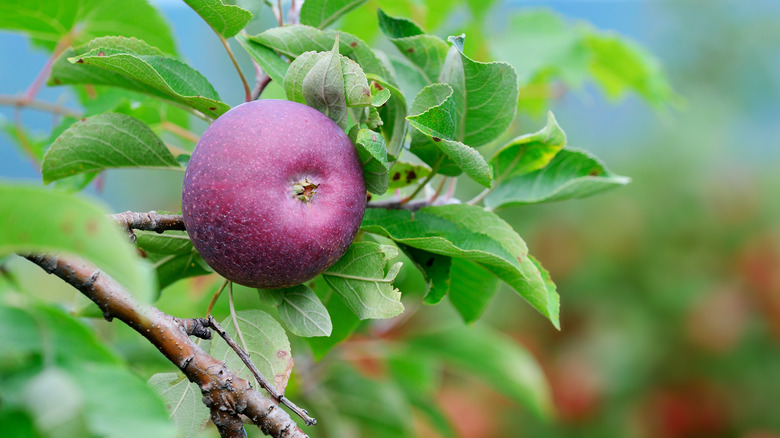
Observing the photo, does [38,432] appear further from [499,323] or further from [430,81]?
→ [499,323]

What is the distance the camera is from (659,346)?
85.5 inches

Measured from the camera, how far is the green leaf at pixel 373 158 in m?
0.39

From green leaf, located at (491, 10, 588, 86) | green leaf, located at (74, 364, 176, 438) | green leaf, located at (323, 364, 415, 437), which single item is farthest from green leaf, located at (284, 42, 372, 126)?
green leaf, located at (323, 364, 415, 437)

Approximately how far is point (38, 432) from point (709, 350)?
2.23 meters

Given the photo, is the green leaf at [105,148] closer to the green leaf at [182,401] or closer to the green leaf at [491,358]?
the green leaf at [182,401]

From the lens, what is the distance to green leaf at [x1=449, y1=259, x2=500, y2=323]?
56 centimetres

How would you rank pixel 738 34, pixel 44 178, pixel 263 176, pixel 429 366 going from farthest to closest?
pixel 738 34 → pixel 429 366 → pixel 44 178 → pixel 263 176

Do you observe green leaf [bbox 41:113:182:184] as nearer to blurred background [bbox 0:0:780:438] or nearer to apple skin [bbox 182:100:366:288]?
apple skin [bbox 182:100:366:288]

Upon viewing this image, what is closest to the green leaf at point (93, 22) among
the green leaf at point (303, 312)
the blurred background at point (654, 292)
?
the green leaf at point (303, 312)

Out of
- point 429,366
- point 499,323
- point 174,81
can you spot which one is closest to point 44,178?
point 174,81

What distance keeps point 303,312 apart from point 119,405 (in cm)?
20

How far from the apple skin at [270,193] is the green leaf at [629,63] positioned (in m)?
0.68

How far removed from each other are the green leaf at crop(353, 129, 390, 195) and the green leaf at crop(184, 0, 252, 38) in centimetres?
12

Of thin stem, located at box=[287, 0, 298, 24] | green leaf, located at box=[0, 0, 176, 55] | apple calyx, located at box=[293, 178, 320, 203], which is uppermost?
thin stem, located at box=[287, 0, 298, 24]
